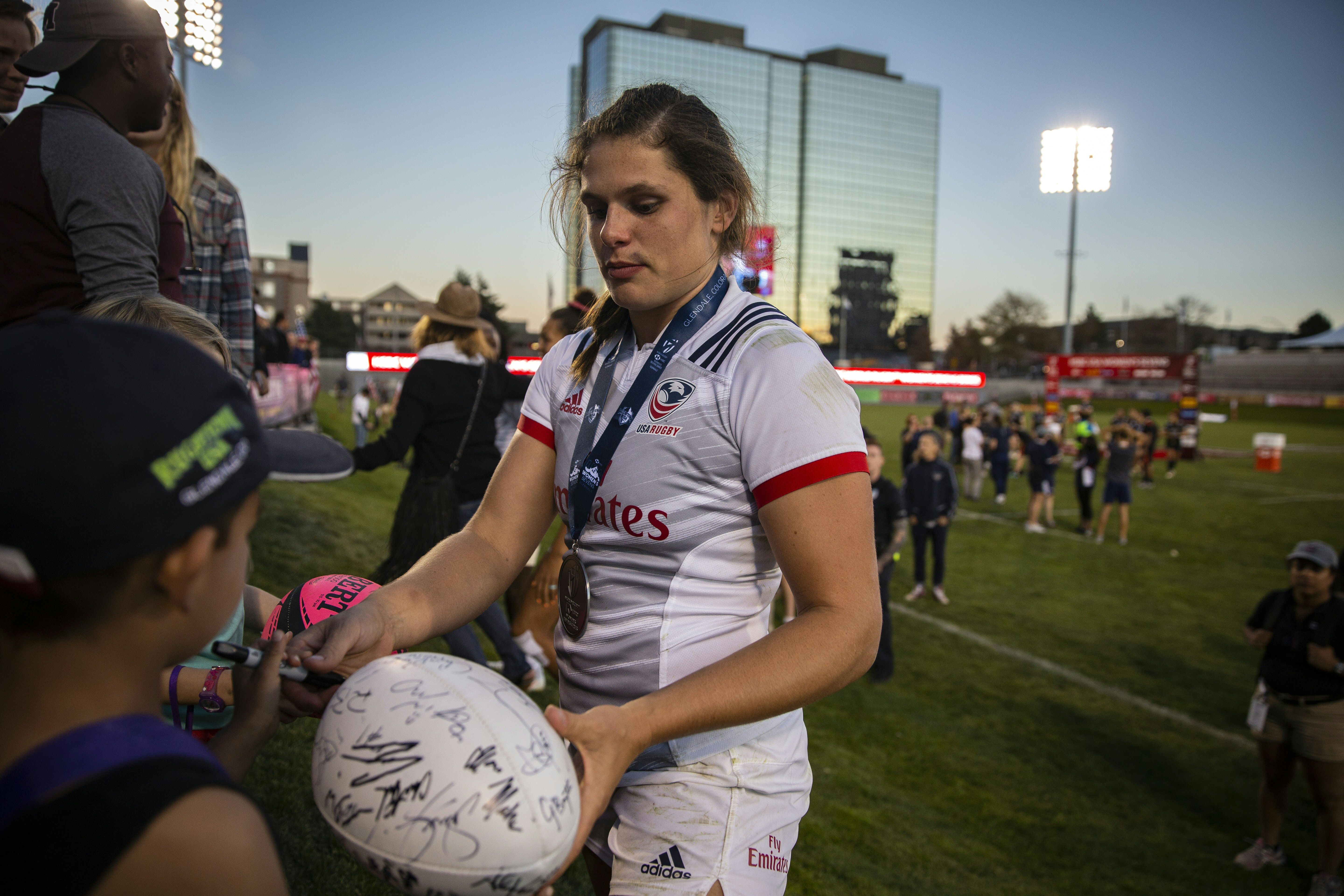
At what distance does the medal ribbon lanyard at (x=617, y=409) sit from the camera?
175cm

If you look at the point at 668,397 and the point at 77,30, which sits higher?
the point at 77,30

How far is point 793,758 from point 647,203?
1.21 metres

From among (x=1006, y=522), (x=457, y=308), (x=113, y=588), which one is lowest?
(x=1006, y=522)

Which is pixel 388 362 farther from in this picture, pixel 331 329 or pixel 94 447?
pixel 331 329

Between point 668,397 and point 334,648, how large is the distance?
0.78m

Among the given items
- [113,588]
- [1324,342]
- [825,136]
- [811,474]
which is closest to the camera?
[113,588]

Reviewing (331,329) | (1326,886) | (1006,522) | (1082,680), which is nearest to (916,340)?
(331,329)

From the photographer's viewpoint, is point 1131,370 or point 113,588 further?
point 1131,370

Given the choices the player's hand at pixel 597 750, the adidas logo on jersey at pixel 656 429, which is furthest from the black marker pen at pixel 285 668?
the adidas logo on jersey at pixel 656 429

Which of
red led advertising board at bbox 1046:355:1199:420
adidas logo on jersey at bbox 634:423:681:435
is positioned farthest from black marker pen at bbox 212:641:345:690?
red led advertising board at bbox 1046:355:1199:420

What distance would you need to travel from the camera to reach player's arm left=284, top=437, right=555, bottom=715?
1.54m

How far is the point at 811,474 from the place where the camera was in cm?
150

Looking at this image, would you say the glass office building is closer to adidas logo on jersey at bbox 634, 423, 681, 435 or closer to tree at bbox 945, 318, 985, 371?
tree at bbox 945, 318, 985, 371

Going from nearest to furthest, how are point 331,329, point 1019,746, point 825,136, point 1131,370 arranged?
point 1019,746 → point 1131,370 → point 331,329 → point 825,136
